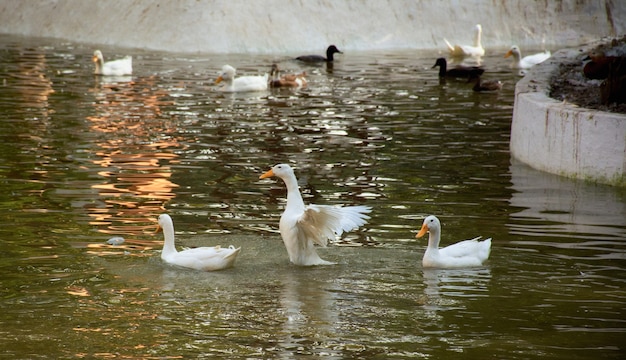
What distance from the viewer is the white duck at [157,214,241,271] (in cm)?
1011

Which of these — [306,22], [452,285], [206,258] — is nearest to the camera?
[452,285]

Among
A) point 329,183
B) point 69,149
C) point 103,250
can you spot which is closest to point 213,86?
point 69,149

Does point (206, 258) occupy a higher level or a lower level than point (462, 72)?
lower

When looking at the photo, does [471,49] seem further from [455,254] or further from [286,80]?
[455,254]

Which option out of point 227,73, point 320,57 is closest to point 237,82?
point 227,73

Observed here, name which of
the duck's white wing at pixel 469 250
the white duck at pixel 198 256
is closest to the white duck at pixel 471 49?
the duck's white wing at pixel 469 250

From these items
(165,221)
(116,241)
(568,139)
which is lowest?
(116,241)

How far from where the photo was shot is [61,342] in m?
8.16

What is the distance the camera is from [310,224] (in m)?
10.4

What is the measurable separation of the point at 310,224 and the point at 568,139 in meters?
5.50

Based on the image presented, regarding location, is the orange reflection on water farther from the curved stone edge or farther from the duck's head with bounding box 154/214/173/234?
the curved stone edge

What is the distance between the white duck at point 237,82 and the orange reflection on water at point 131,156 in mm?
1346

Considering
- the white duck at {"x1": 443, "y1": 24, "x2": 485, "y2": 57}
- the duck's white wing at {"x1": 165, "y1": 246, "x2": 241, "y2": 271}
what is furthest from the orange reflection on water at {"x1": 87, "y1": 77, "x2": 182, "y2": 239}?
the white duck at {"x1": 443, "y1": 24, "x2": 485, "y2": 57}

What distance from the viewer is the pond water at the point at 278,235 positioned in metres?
8.40
